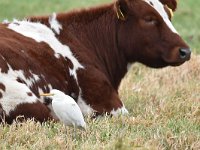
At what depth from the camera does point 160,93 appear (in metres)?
10.0

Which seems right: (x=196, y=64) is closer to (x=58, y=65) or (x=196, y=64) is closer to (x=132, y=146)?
(x=58, y=65)

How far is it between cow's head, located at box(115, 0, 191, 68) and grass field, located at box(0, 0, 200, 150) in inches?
21.7

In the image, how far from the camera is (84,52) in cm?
892

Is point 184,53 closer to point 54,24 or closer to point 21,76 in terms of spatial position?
point 54,24

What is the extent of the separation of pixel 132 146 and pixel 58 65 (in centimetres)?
230

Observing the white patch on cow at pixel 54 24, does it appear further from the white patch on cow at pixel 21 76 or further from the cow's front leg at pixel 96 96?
the white patch on cow at pixel 21 76

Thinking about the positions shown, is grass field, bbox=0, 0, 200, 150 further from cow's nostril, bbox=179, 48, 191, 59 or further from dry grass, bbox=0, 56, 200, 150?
cow's nostril, bbox=179, 48, 191, 59

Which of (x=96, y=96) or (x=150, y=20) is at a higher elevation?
(x=150, y=20)

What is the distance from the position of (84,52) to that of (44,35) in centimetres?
51

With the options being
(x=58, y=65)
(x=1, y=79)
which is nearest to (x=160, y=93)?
(x=58, y=65)

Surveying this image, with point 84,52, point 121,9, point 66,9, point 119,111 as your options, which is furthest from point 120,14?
point 66,9

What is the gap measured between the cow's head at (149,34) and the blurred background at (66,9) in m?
7.10

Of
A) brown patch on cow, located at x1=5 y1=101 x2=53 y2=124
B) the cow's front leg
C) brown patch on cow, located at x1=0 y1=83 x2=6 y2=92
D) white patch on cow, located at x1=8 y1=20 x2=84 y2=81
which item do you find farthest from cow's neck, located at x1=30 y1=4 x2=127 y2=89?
brown patch on cow, located at x1=0 y1=83 x2=6 y2=92

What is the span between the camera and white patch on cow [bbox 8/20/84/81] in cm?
866
